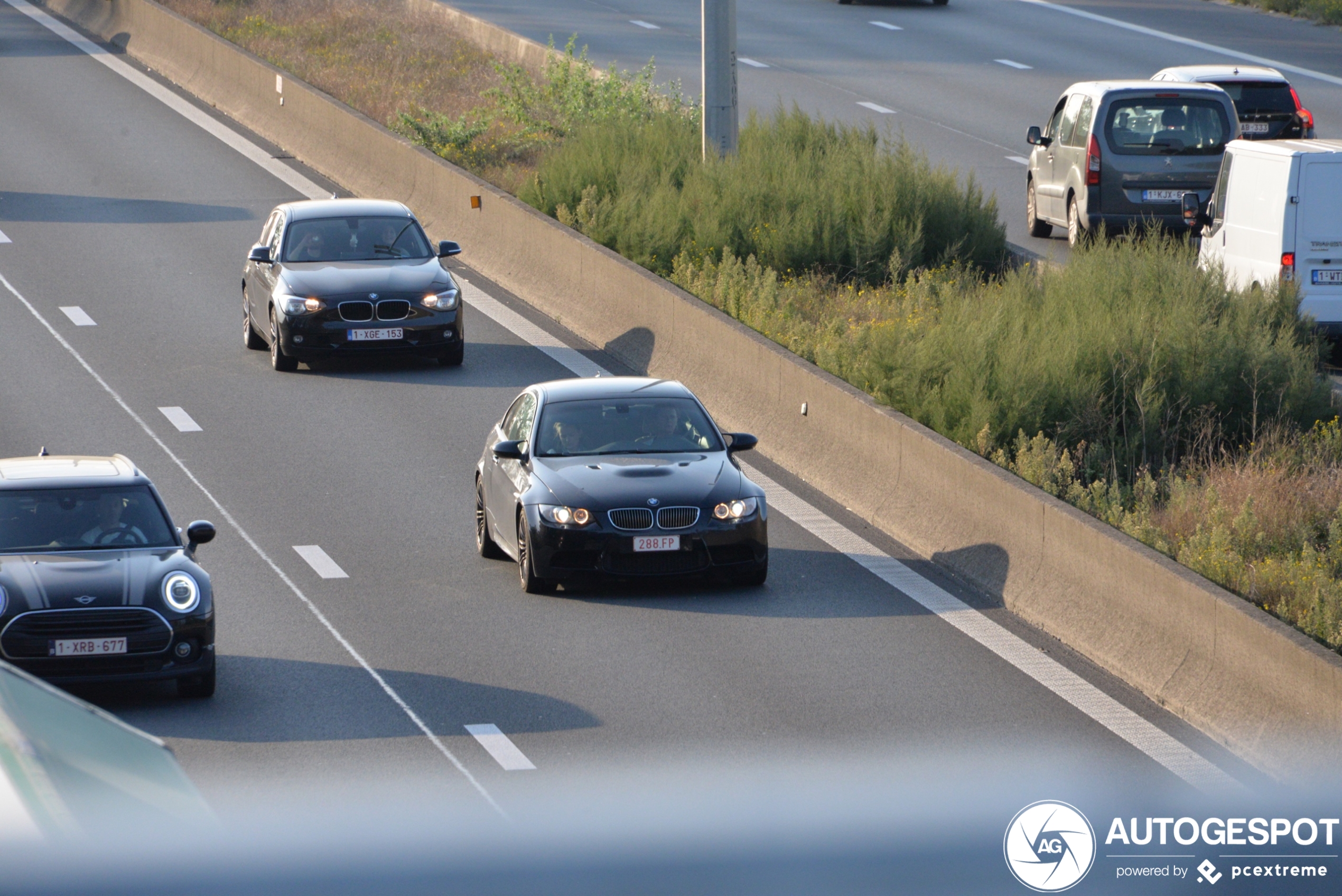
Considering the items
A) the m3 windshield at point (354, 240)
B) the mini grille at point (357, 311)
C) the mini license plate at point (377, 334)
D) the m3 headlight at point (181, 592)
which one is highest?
the m3 headlight at point (181, 592)

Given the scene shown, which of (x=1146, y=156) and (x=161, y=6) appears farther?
(x=161, y=6)

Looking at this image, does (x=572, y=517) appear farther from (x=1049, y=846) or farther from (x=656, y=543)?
(x=1049, y=846)

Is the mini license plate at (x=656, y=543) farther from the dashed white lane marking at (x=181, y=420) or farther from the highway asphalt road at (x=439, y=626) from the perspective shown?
the dashed white lane marking at (x=181, y=420)

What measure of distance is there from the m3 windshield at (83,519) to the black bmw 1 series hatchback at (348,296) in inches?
352

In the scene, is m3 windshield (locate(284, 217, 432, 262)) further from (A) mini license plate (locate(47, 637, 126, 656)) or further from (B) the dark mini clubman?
(A) mini license plate (locate(47, 637, 126, 656))

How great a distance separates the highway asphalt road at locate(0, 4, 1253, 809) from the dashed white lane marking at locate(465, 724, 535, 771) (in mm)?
53

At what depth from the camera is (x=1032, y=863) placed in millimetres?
3658

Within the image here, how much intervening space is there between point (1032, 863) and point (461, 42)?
40.0 meters

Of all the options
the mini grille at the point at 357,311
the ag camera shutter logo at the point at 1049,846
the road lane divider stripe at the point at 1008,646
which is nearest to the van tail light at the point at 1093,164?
the mini grille at the point at 357,311

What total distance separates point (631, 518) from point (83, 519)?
340 cm

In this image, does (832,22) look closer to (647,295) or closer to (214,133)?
(214,133)

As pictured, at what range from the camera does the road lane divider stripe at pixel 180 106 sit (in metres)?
31.2

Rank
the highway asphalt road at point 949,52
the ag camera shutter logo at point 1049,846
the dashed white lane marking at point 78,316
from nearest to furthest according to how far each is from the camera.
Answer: the ag camera shutter logo at point 1049,846 < the dashed white lane marking at point 78,316 < the highway asphalt road at point 949,52

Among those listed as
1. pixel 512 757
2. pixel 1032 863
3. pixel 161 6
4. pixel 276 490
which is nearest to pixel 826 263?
pixel 276 490
